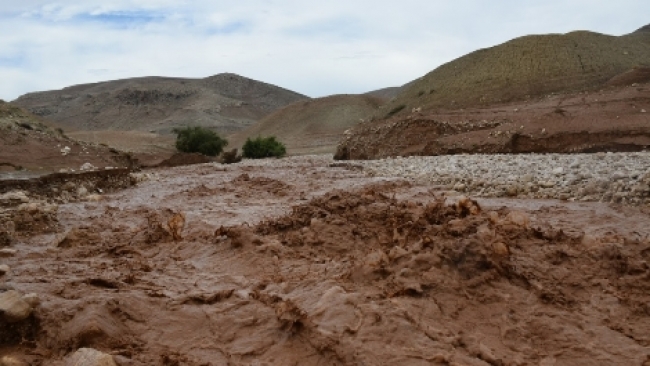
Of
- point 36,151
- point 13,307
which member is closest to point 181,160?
point 36,151

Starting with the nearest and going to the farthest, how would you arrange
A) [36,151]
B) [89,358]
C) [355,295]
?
[89,358]
[355,295]
[36,151]

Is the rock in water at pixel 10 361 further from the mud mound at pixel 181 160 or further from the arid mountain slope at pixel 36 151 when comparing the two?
the mud mound at pixel 181 160

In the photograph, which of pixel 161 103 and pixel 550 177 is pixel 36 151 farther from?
pixel 161 103

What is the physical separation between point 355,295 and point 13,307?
2363mm

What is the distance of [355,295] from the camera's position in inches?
175

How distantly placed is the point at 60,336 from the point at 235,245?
2631 millimetres

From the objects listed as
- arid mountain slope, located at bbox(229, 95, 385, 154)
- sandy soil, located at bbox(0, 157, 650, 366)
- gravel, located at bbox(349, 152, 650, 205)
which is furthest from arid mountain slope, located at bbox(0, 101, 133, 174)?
arid mountain slope, located at bbox(229, 95, 385, 154)

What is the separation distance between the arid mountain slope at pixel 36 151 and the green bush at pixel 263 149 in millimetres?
11002

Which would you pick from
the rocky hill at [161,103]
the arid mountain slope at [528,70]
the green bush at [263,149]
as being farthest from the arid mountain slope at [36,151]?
the rocky hill at [161,103]

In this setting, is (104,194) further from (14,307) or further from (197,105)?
(197,105)

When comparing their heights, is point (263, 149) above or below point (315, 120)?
below

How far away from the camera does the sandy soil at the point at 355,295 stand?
395 cm

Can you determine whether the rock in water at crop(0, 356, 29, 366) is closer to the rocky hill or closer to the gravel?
the gravel

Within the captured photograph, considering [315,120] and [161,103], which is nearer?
[315,120]
